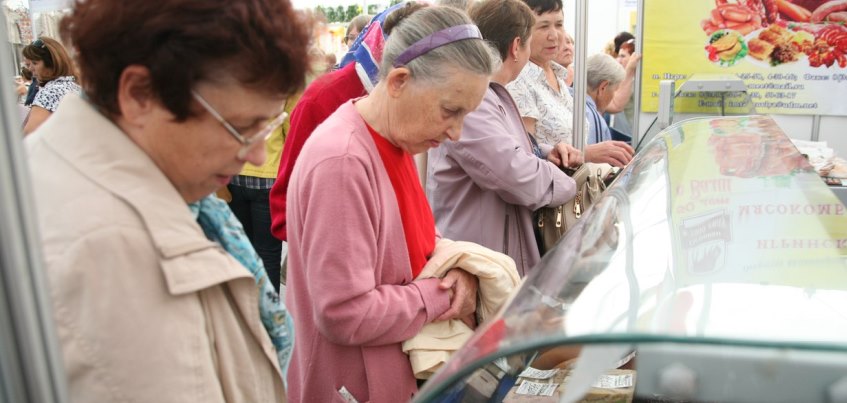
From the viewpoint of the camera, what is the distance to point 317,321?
156cm

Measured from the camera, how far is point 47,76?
4621 millimetres

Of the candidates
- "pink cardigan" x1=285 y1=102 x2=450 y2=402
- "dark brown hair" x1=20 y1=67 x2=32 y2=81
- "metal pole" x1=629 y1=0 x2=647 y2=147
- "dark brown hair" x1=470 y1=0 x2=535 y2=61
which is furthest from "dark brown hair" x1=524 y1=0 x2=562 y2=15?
"dark brown hair" x1=20 y1=67 x2=32 y2=81

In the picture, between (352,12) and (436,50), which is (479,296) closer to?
(436,50)

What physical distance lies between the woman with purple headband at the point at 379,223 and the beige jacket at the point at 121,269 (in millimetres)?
491

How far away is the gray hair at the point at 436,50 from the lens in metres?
1.66

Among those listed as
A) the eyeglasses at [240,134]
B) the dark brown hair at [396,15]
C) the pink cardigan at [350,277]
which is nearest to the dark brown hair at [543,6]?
the dark brown hair at [396,15]

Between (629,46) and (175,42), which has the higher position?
(175,42)

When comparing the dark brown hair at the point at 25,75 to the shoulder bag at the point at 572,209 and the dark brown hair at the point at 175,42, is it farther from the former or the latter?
the dark brown hair at the point at 175,42

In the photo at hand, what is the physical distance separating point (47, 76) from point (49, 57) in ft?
0.45

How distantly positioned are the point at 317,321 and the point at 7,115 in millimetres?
998

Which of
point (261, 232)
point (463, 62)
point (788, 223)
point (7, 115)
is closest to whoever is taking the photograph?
point (7, 115)

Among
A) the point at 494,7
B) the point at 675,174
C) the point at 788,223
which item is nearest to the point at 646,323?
the point at 788,223

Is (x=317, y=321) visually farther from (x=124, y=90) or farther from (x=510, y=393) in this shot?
(x=124, y=90)

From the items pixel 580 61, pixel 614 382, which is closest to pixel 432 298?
pixel 614 382
